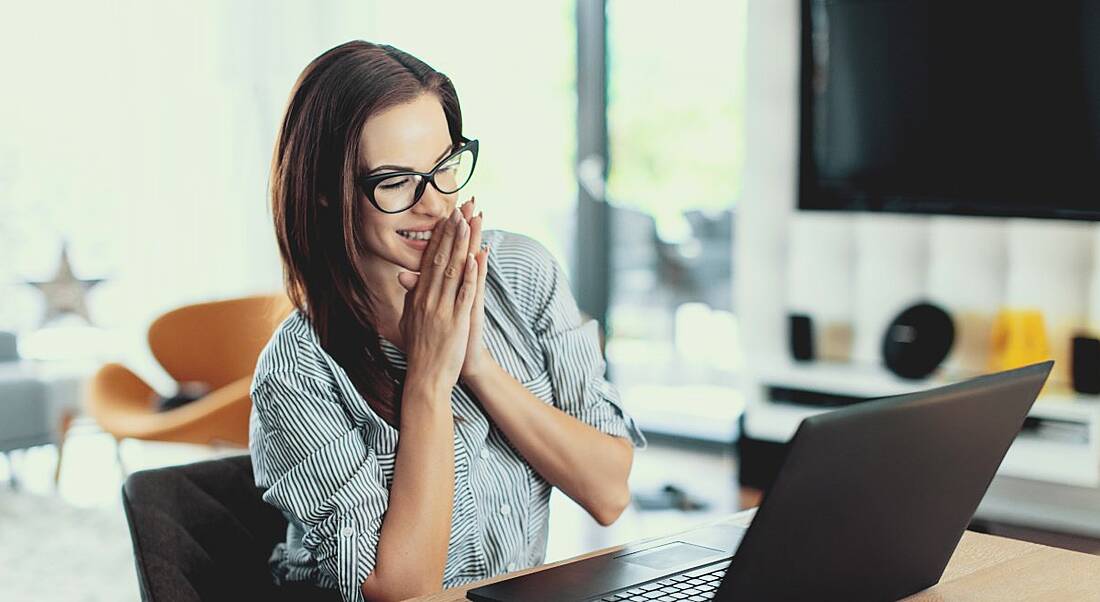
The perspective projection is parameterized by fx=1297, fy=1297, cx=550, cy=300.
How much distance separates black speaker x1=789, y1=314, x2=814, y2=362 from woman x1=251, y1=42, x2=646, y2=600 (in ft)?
9.29

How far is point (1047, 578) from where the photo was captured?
52.0 inches

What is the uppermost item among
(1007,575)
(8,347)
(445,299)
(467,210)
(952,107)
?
(952,107)

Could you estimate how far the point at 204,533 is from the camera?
157 centimetres

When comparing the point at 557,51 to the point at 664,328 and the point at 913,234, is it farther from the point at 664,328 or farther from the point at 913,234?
the point at 913,234

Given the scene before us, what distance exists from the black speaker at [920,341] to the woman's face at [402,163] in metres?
2.92

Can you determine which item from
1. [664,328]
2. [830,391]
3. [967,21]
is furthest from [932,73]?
[664,328]

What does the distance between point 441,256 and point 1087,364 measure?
2866mm

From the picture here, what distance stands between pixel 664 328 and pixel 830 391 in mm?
1286

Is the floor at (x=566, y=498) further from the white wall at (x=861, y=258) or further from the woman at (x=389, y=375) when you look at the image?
the woman at (x=389, y=375)

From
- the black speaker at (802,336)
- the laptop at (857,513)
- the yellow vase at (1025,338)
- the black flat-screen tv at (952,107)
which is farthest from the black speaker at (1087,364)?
the laptop at (857,513)

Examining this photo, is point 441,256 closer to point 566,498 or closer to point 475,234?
point 475,234

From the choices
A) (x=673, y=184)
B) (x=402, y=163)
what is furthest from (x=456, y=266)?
(x=673, y=184)

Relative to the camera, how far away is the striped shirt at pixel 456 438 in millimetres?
1496

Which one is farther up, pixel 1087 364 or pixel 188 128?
pixel 188 128
